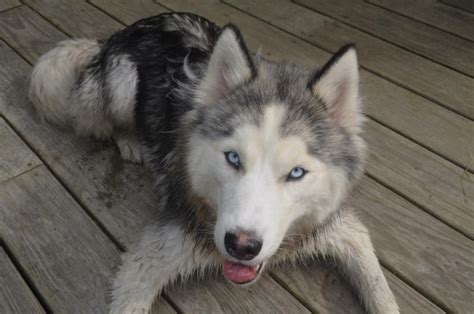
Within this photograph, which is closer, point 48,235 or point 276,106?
point 276,106

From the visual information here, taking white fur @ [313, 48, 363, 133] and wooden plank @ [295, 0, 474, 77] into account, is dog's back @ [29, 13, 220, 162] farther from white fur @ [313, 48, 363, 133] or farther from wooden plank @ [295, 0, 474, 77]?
wooden plank @ [295, 0, 474, 77]

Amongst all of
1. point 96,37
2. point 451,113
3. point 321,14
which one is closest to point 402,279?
point 451,113

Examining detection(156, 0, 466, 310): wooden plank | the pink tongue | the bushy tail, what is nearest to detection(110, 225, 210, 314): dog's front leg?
the pink tongue

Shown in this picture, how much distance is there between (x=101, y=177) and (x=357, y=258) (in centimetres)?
135

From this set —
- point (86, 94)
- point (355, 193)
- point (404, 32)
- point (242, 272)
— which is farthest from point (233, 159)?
point (404, 32)

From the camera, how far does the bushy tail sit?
2.51 meters

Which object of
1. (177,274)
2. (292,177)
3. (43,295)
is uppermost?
(292,177)

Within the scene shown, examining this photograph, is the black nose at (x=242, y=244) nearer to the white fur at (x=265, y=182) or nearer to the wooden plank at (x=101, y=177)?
the white fur at (x=265, y=182)

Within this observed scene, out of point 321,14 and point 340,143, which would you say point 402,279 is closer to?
point 340,143

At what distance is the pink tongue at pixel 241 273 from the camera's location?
1.61m

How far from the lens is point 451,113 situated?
267 centimetres

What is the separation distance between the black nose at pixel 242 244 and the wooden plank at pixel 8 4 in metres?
3.03

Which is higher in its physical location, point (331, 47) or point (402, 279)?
point (331, 47)

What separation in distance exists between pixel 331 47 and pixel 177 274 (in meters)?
2.01
